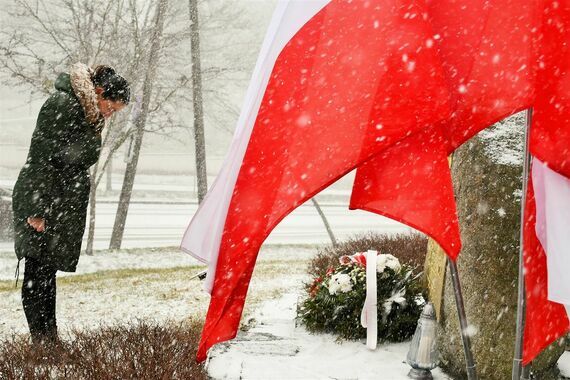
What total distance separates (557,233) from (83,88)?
3.09 meters

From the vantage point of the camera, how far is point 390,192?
1790 millimetres

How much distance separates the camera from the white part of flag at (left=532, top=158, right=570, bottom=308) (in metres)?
1.80

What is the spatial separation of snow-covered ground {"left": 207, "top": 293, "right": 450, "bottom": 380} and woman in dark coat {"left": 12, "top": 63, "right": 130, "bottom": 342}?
1.16 meters

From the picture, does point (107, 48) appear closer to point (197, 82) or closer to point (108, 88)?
point (197, 82)

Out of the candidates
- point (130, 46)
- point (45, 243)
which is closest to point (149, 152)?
point (130, 46)

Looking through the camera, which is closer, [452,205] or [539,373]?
[452,205]

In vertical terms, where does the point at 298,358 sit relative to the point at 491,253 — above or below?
below

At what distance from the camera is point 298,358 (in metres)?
4.08

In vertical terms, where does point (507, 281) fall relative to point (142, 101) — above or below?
below

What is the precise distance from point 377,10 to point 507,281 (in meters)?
2.37

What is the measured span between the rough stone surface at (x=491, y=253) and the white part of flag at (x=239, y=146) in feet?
7.19

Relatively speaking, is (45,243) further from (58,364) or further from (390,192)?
(390,192)

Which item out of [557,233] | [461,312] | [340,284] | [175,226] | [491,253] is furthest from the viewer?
[175,226]

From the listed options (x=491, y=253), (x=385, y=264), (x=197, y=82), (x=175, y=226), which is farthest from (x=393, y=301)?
(x=175, y=226)
